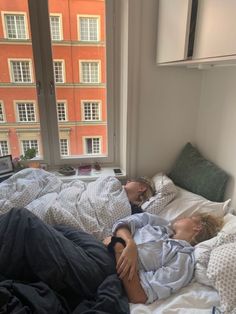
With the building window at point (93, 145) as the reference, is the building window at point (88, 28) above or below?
above

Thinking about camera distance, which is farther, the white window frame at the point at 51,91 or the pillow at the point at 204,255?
the white window frame at the point at 51,91

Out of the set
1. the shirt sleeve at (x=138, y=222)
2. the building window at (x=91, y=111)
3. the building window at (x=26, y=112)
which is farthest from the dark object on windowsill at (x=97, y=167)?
the shirt sleeve at (x=138, y=222)

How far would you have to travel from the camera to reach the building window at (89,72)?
186 centimetres

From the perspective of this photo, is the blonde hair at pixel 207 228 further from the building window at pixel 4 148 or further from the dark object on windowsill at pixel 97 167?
the building window at pixel 4 148

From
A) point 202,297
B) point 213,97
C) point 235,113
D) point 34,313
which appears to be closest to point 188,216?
point 202,297

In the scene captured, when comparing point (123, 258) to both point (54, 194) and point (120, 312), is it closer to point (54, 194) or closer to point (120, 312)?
point (120, 312)

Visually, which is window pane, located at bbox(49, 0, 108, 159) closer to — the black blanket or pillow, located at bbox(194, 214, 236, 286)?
the black blanket

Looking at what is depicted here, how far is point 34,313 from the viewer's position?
2.79ft

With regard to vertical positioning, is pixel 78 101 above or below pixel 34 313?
above

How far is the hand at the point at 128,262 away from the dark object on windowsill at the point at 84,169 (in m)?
0.87

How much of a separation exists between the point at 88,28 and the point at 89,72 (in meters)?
0.30

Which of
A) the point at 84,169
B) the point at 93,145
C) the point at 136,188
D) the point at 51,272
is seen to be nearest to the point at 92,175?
the point at 84,169

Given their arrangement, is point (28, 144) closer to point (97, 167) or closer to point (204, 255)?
point (97, 167)

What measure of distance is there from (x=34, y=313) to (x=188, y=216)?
100 cm
